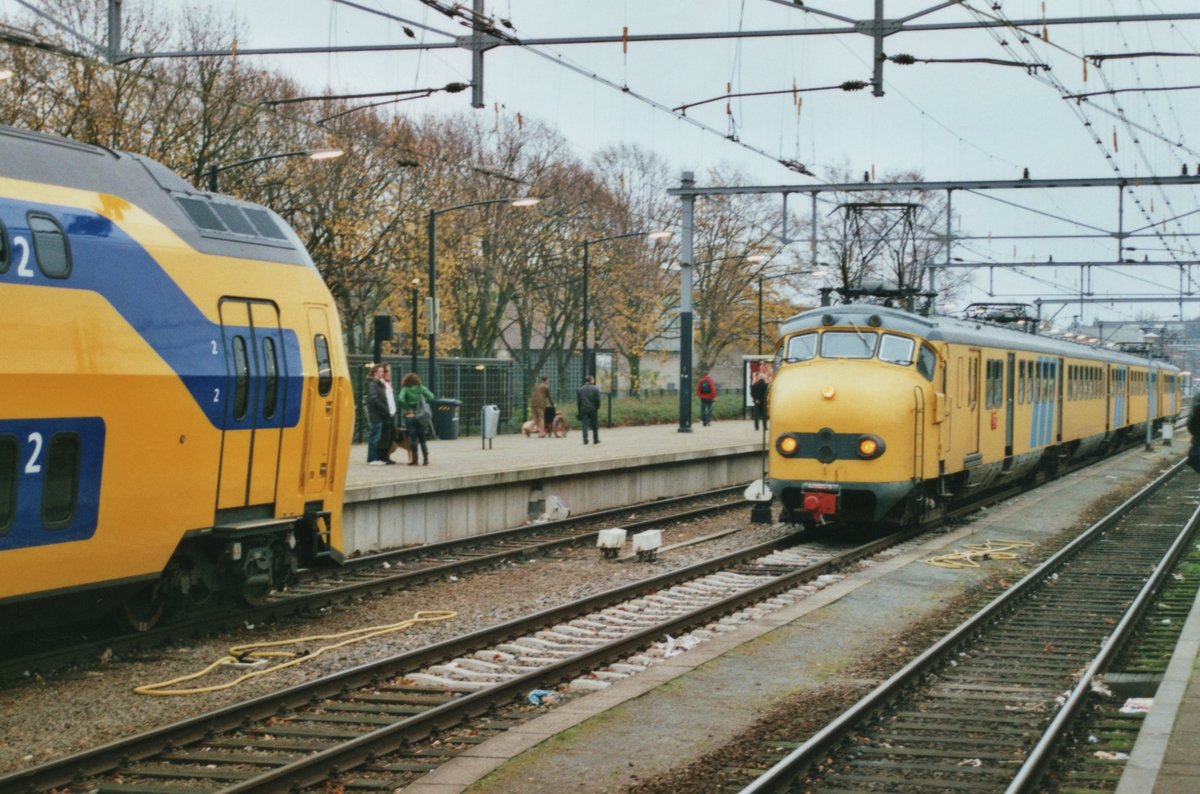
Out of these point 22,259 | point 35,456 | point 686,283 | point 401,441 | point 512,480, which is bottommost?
point 512,480

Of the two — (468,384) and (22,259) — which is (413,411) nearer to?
(468,384)

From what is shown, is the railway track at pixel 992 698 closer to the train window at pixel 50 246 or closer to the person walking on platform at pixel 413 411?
the train window at pixel 50 246

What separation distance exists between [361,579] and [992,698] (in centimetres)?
809

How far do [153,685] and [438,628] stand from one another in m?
3.26

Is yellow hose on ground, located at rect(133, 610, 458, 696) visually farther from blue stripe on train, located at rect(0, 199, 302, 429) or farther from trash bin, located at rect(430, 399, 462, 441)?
trash bin, located at rect(430, 399, 462, 441)

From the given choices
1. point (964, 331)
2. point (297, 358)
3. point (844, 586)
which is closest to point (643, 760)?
point (297, 358)

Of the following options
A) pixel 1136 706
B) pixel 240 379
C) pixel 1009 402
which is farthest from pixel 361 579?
pixel 1009 402

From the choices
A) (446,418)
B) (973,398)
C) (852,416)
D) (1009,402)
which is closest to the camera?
(852,416)

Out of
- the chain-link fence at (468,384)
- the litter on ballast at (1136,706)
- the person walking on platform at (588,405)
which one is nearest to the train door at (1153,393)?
the chain-link fence at (468,384)

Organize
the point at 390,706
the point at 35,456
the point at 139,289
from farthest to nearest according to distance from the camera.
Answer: the point at 139,289 < the point at 390,706 < the point at 35,456

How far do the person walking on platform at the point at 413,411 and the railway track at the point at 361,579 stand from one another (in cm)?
370

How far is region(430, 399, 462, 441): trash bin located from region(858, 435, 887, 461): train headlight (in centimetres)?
1774

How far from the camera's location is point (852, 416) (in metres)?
18.8

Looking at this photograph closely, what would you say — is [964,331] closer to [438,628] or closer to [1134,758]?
[438,628]
